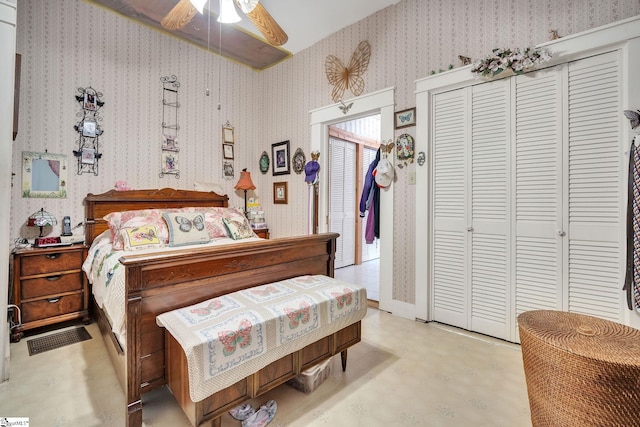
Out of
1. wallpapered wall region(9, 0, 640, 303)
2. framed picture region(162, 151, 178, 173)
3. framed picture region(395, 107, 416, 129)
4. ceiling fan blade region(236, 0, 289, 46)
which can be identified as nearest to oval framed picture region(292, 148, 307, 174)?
wallpapered wall region(9, 0, 640, 303)

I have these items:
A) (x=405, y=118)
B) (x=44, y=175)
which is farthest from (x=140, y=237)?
(x=405, y=118)

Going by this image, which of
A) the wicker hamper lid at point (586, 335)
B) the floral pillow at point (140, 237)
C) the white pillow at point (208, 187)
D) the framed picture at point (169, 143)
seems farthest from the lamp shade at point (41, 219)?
the wicker hamper lid at point (586, 335)

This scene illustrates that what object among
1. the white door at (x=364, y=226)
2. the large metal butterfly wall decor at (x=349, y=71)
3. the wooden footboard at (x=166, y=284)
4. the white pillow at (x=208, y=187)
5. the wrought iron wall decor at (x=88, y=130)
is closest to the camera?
the wooden footboard at (x=166, y=284)

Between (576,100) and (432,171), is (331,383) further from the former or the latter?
(576,100)

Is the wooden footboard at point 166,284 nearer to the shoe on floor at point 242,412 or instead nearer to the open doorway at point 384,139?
the shoe on floor at point 242,412

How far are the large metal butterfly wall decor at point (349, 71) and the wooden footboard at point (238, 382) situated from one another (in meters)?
2.70

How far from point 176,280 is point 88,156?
2.32m

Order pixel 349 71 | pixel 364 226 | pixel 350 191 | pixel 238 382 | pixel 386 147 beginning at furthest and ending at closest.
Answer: pixel 364 226, pixel 350 191, pixel 349 71, pixel 386 147, pixel 238 382

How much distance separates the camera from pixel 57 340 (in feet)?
8.04

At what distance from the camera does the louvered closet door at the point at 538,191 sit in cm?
223

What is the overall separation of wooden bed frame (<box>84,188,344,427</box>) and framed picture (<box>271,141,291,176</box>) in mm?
2008

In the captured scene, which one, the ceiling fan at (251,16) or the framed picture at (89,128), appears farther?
the framed picture at (89,128)

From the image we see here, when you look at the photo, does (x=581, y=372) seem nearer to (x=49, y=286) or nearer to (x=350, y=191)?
(x=49, y=286)

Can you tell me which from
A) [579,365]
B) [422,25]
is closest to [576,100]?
[422,25]
